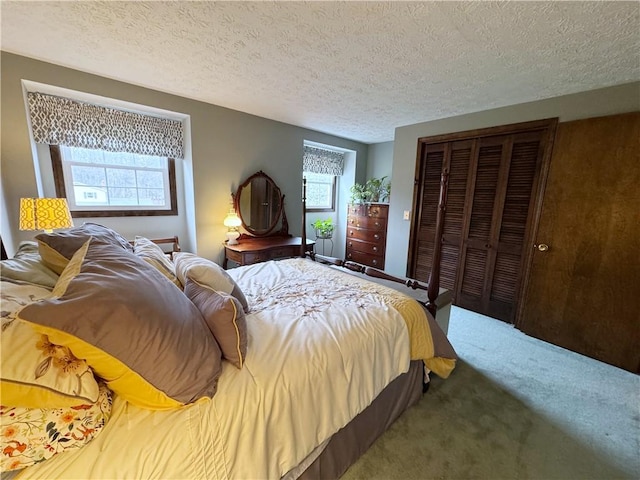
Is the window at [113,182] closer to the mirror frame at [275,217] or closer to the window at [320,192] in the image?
the mirror frame at [275,217]

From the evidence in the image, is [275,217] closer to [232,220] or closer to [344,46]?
[232,220]

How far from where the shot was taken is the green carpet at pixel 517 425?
4.34 feet

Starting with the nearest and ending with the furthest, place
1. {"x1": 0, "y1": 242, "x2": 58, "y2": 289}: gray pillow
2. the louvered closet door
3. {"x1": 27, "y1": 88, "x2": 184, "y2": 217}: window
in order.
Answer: {"x1": 0, "y1": 242, "x2": 58, "y2": 289}: gray pillow, {"x1": 27, "y1": 88, "x2": 184, "y2": 217}: window, the louvered closet door

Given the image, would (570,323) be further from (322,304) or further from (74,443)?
(74,443)

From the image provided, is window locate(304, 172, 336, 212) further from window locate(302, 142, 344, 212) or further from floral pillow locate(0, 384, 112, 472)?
floral pillow locate(0, 384, 112, 472)

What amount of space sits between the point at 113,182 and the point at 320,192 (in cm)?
300

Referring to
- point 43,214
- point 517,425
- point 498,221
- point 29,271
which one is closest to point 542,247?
point 498,221

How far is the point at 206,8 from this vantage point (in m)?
1.40

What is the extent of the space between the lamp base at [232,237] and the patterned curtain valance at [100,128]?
103cm

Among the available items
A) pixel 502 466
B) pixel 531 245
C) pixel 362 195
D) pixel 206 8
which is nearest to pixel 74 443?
pixel 502 466

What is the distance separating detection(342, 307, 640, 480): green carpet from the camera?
1.32 meters

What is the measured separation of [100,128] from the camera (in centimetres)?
243

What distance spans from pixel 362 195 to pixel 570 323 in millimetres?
2954

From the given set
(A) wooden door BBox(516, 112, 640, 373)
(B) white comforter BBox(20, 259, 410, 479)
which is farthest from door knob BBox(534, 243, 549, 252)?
(B) white comforter BBox(20, 259, 410, 479)
